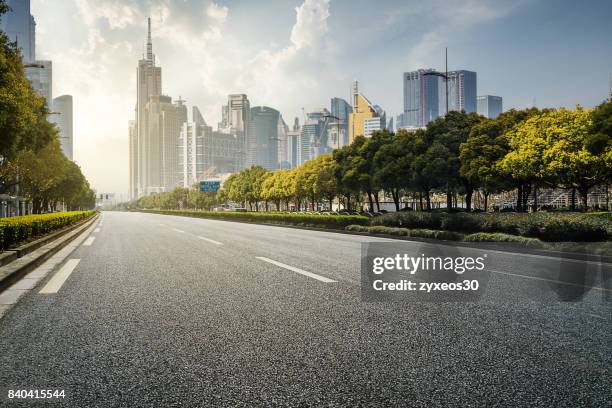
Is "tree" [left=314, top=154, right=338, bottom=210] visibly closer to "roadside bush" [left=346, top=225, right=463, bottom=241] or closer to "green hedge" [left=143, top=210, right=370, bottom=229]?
"green hedge" [left=143, top=210, right=370, bottom=229]

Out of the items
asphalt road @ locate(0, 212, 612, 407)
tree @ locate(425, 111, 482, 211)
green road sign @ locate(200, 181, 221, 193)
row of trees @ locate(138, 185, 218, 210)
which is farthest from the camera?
row of trees @ locate(138, 185, 218, 210)

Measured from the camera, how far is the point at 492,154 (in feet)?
120

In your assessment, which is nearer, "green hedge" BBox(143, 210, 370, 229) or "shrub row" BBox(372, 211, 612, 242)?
"shrub row" BBox(372, 211, 612, 242)

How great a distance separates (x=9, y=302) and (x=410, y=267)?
663 cm

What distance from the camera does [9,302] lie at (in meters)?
6.33

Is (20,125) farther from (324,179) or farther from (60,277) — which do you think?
(324,179)

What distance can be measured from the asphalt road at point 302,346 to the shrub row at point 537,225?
26.8 ft

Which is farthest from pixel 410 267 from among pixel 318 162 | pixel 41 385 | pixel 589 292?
pixel 318 162

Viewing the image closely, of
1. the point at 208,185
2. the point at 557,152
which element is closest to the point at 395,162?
the point at 557,152

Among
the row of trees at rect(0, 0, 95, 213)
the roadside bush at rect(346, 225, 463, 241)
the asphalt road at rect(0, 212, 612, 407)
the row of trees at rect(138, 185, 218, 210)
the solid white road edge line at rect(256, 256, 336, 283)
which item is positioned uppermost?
the row of trees at rect(0, 0, 95, 213)

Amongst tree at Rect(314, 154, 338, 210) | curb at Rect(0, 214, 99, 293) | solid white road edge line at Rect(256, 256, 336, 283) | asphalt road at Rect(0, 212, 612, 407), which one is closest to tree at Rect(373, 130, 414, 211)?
tree at Rect(314, 154, 338, 210)

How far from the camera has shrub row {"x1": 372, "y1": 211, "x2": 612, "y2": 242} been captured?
14.3 metres

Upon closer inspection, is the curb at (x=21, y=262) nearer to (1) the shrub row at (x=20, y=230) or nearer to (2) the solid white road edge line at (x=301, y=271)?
(1) the shrub row at (x=20, y=230)

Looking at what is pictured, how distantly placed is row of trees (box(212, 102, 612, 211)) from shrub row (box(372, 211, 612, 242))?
13725 mm
